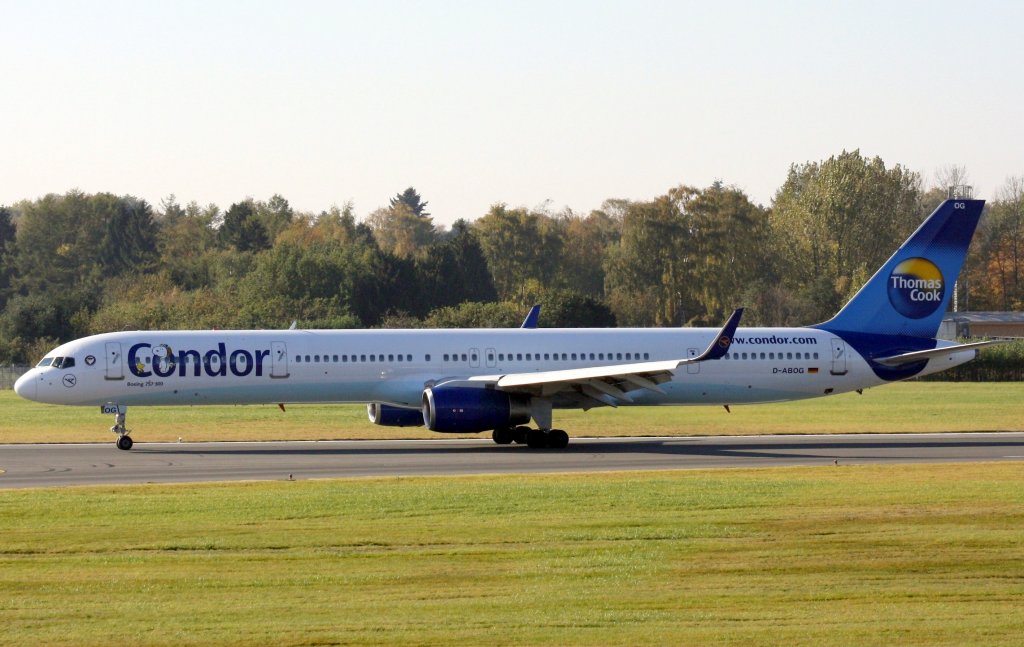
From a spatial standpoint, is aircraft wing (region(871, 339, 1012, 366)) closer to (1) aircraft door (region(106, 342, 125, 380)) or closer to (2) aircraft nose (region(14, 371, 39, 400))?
(1) aircraft door (region(106, 342, 125, 380))

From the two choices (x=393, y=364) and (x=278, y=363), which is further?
(x=393, y=364)

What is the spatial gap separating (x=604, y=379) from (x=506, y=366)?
406cm

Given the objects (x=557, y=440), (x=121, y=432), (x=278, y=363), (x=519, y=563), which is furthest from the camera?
(x=278, y=363)

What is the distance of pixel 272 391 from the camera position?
3944 cm

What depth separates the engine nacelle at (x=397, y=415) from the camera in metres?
40.1

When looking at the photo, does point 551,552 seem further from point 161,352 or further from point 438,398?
point 161,352

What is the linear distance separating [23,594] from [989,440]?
1216 inches

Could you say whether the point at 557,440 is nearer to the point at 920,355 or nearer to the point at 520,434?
the point at 520,434

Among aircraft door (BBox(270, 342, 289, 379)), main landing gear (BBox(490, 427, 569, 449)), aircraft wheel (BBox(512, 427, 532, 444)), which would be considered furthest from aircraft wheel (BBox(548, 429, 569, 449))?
aircraft door (BBox(270, 342, 289, 379))

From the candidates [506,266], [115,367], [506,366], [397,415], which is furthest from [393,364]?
[506,266]

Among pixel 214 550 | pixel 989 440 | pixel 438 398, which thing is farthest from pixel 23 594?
pixel 989 440

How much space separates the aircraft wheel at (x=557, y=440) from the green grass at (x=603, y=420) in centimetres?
596

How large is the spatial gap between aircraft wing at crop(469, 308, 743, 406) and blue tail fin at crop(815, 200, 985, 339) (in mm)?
7041

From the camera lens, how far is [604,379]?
37.7 m
